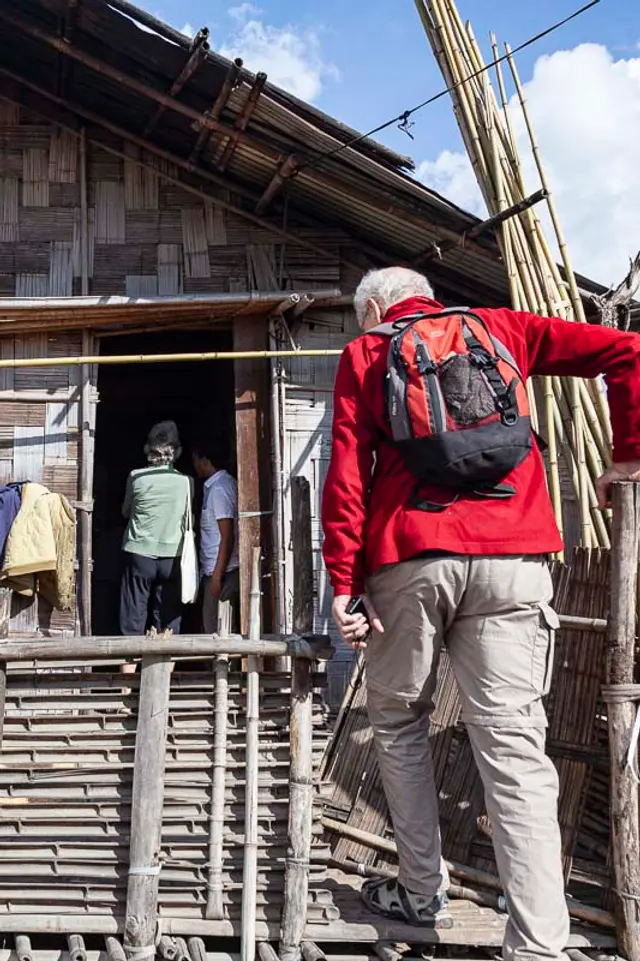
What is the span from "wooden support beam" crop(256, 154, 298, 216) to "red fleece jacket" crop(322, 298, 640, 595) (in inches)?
94.5

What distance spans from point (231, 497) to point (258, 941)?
9.99 feet

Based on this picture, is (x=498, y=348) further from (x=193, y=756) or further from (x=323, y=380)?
(x=323, y=380)

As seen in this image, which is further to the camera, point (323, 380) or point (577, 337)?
point (323, 380)

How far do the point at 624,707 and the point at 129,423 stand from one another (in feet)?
22.6

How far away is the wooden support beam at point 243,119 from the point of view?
4.32m

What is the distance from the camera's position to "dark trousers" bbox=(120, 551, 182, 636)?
202 inches

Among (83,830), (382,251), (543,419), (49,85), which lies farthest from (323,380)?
(83,830)

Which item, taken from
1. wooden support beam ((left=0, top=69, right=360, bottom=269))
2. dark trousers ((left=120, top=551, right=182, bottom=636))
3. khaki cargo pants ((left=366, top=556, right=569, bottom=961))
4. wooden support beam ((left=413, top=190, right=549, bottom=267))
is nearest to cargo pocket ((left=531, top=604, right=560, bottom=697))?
khaki cargo pants ((left=366, top=556, right=569, bottom=961))

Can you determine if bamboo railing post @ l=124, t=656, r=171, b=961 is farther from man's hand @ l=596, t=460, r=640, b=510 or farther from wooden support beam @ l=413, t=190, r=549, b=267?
wooden support beam @ l=413, t=190, r=549, b=267

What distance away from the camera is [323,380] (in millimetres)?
5410

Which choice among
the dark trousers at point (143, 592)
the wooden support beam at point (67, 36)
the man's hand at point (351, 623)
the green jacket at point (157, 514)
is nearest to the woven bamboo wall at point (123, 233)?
the wooden support beam at point (67, 36)

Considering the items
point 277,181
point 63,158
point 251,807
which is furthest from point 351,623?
point 63,158

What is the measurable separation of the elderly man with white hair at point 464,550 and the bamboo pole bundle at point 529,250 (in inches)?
60.1

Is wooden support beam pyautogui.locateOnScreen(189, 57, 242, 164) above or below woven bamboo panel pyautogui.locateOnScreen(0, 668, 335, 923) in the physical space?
above
